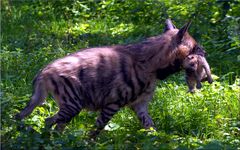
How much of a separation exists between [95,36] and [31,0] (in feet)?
8.61

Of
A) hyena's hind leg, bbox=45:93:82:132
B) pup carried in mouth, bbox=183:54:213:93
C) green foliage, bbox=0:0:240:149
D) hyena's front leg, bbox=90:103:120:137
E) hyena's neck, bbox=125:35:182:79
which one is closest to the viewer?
green foliage, bbox=0:0:240:149

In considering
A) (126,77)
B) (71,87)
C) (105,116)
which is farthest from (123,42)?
(71,87)

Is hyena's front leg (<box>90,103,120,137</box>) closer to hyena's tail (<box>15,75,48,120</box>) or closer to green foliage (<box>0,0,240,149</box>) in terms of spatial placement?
green foliage (<box>0,0,240,149</box>)

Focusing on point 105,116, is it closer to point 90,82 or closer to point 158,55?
point 90,82

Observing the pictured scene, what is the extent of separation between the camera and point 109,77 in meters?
6.17

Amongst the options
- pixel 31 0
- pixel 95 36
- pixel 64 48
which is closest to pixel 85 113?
pixel 64 48

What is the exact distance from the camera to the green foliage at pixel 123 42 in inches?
228

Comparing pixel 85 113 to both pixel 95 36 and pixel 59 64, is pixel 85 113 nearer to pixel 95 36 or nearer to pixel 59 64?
pixel 59 64

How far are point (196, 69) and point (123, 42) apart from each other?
10.3 feet

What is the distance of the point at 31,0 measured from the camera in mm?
12289

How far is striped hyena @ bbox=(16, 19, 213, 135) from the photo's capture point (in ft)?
19.6

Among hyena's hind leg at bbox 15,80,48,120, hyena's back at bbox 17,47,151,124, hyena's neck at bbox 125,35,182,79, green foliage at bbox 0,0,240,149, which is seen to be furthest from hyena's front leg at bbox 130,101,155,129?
hyena's hind leg at bbox 15,80,48,120

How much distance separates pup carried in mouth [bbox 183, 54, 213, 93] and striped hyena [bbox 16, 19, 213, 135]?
57 mm

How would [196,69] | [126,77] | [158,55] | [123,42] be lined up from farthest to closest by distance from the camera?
[123,42]
[196,69]
[158,55]
[126,77]
